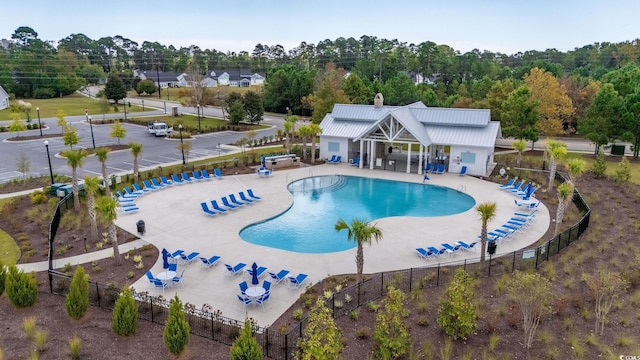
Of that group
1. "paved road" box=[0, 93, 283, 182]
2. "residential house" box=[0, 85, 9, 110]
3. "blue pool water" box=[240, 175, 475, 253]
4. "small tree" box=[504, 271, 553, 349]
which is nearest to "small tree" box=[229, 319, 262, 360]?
"small tree" box=[504, 271, 553, 349]

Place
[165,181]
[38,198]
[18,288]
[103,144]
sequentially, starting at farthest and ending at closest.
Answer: [103,144] < [165,181] < [38,198] < [18,288]

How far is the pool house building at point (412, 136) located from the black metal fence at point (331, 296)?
1520 centimetres

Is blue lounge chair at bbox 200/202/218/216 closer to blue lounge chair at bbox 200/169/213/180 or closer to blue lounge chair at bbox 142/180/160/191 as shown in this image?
blue lounge chair at bbox 142/180/160/191

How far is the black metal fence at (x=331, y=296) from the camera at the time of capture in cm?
1369

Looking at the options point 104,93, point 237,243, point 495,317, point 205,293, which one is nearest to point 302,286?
point 205,293

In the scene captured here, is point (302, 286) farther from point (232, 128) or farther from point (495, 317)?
point (232, 128)

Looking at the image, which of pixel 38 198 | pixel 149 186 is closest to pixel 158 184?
pixel 149 186

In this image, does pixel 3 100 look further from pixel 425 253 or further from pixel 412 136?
A: pixel 425 253

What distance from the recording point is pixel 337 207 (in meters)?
28.9

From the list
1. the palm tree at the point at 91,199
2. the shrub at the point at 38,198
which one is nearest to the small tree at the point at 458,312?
the palm tree at the point at 91,199

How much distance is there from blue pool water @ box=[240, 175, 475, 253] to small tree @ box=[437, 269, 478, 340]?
8.43 metres

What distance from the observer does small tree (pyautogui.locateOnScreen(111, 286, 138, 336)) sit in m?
13.8

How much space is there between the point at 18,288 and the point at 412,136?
2894 cm

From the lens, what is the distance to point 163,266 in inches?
746
